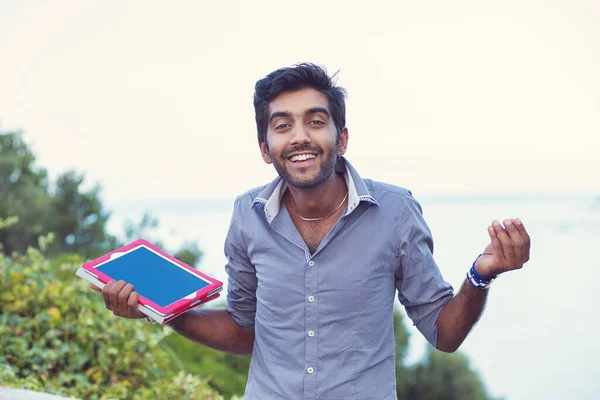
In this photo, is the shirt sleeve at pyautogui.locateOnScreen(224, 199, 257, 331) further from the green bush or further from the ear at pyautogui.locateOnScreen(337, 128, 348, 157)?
the green bush

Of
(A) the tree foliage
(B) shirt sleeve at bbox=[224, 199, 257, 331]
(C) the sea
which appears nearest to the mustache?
Result: (B) shirt sleeve at bbox=[224, 199, 257, 331]

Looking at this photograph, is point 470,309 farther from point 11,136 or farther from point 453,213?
point 453,213

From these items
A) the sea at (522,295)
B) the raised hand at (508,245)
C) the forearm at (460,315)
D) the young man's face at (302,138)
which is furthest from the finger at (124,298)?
the sea at (522,295)

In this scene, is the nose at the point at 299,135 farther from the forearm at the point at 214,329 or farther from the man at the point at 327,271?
the forearm at the point at 214,329

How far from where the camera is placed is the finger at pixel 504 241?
157 cm

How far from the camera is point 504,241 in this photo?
61.7 inches

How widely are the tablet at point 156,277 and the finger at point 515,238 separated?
0.86 metres

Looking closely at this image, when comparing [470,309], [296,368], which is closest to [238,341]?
[296,368]

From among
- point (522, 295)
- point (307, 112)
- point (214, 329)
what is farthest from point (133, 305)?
point (522, 295)

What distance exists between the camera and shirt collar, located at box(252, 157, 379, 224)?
1821mm

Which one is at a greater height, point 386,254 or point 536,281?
point 386,254

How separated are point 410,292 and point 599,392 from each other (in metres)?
9.66

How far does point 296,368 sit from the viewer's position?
70.2 inches

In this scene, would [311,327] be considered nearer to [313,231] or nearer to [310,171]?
[313,231]
